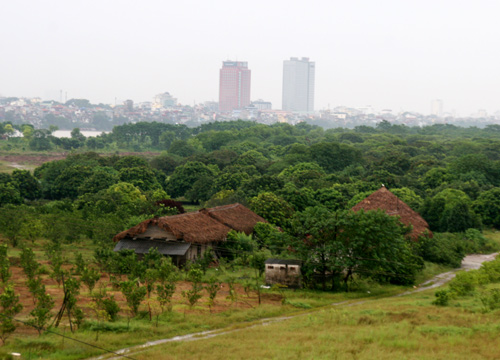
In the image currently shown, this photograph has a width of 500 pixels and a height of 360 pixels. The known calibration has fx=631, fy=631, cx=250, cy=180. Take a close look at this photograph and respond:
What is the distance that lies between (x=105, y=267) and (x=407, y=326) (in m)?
14.6

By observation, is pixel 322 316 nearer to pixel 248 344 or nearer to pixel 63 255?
pixel 248 344

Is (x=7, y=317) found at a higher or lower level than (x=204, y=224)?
lower

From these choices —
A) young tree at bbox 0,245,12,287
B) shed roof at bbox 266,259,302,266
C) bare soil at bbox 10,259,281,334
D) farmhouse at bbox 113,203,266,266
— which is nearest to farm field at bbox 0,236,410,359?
bare soil at bbox 10,259,281,334

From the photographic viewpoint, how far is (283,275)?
27219 millimetres

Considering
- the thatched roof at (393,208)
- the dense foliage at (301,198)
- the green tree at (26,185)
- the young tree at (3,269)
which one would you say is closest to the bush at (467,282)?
the dense foliage at (301,198)

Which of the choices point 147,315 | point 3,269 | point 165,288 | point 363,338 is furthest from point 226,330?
point 3,269

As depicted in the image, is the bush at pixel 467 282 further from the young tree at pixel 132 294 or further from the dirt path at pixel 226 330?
the young tree at pixel 132 294

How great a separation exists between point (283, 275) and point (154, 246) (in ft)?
22.8

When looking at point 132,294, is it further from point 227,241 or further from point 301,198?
point 301,198

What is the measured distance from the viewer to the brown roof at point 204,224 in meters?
30.6

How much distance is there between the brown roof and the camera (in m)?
30.6

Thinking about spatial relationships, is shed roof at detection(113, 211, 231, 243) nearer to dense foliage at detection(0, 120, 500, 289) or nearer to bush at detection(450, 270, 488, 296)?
dense foliage at detection(0, 120, 500, 289)

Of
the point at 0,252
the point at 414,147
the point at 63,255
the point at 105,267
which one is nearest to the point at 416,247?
the point at 105,267

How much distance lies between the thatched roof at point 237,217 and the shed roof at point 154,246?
465cm
